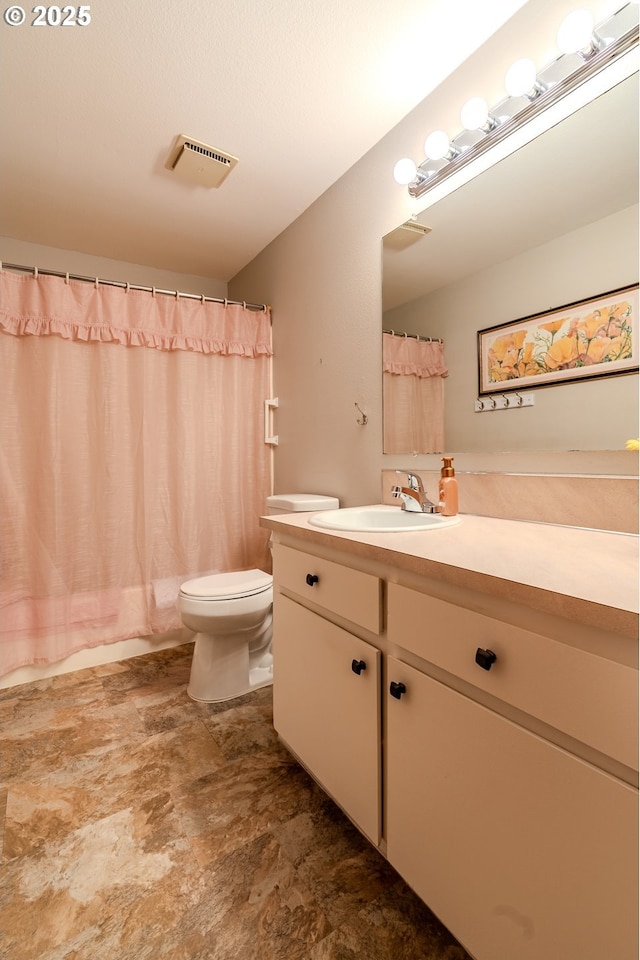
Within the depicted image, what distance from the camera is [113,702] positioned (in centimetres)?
187

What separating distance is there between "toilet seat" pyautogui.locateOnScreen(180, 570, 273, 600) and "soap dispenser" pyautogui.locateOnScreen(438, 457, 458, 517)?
891 millimetres

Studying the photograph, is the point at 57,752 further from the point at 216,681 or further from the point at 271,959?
the point at 271,959

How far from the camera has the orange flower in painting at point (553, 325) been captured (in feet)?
3.78

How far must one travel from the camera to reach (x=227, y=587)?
1.85 meters

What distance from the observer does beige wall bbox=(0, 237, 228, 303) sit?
2.46m

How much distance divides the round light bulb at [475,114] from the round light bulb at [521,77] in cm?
9

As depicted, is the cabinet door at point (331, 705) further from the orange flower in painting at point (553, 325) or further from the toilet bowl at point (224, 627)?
the orange flower in painting at point (553, 325)

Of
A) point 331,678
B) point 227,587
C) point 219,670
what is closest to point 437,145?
point 331,678

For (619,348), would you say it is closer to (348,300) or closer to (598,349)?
(598,349)

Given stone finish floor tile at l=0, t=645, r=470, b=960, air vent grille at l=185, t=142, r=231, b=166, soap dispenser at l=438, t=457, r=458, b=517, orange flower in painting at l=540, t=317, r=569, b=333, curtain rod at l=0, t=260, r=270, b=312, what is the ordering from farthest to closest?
curtain rod at l=0, t=260, r=270, b=312 → air vent grille at l=185, t=142, r=231, b=166 → soap dispenser at l=438, t=457, r=458, b=517 → orange flower in painting at l=540, t=317, r=569, b=333 → stone finish floor tile at l=0, t=645, r=470, b=960

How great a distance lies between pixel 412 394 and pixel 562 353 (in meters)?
0.57

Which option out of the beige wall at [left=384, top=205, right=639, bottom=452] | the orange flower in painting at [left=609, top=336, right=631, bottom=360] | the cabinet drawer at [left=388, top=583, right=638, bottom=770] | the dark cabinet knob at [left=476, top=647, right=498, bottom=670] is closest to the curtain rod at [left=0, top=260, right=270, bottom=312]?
the beige wall at [left=384, top=205, right=639, bottom=452]

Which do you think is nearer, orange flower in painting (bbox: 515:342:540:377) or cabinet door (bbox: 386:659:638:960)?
cabinet door (bbox: 386:659:638:960)

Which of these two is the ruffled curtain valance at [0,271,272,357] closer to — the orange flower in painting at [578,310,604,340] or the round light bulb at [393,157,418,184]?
the round light bulb at [393,157,418,184]
